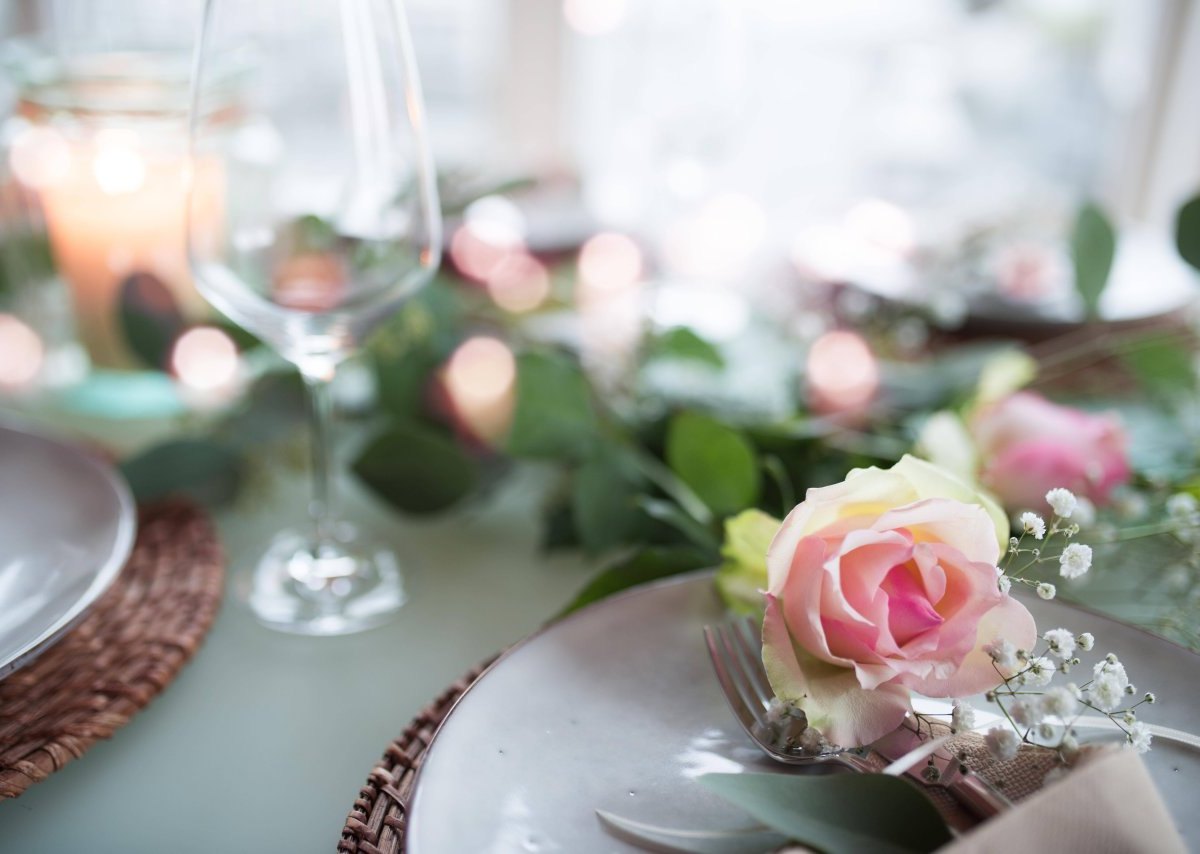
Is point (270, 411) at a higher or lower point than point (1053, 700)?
lower

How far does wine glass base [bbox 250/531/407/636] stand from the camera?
472mm

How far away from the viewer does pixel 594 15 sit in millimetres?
1641

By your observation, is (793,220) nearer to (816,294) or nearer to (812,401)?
(816,294)

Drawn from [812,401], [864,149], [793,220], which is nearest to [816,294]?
[812,401]

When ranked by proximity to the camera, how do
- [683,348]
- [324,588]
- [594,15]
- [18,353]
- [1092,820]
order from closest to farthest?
[1092,820]
[324,588]
[683,348]
[18,353]
[594,15]

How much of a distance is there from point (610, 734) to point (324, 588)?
0.73 feet

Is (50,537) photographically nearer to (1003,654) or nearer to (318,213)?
(318,213)

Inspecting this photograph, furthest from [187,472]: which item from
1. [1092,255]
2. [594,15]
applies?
[594,15]

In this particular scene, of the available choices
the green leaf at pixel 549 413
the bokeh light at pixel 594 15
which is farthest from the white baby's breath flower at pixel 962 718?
the bokeh light at pixel 594 15

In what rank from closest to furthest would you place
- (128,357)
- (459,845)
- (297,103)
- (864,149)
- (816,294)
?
(459,845)
(297,103)
(128,357)
(816,294)
(864,149)

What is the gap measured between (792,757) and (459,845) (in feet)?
0.34

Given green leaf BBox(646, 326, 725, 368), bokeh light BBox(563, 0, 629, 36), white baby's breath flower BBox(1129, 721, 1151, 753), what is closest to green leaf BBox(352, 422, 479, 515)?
green leaf BBox(646, 326, 725, 368)

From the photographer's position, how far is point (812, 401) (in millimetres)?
604

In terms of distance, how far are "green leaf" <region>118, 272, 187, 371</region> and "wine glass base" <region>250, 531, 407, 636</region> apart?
0.17 metres
